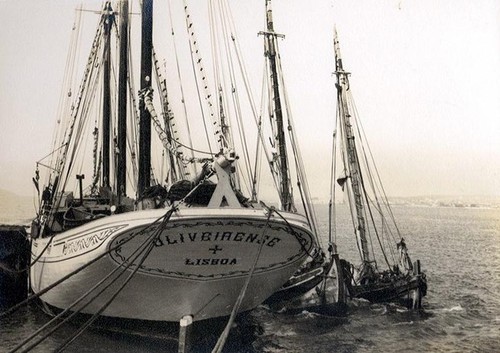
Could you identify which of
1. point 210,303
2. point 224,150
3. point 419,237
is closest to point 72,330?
point 210,303

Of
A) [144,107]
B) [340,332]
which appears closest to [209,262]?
[144,107]

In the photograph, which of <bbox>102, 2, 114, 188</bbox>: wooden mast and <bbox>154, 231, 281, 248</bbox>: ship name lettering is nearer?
<bbox>154, 231, 281, 248</bbox>: ship name lettering

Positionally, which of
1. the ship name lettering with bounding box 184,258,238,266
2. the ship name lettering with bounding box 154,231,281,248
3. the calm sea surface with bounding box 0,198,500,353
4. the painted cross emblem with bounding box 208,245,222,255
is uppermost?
the ship name lettering with bounding box 154,231,281,248

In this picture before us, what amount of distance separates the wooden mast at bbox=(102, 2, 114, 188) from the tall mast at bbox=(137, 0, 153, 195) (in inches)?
383

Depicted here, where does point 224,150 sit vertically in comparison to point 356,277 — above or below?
above

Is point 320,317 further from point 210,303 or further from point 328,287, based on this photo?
point 210,303

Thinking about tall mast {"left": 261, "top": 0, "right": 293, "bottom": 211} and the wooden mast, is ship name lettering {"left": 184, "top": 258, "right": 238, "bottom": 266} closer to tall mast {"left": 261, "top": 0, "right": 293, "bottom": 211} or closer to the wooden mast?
tall mast {"left": 261, "top": 0, "right": 293, "bottom": 211}

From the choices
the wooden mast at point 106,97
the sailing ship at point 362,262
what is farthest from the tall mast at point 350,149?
the wooden mast at point 106,97

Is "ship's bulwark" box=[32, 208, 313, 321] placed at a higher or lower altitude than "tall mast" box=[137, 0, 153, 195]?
lower

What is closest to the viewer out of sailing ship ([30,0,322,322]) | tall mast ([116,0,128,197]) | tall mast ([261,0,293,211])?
sailing ship ([30,0,322,322])

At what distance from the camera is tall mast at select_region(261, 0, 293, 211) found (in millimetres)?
23391

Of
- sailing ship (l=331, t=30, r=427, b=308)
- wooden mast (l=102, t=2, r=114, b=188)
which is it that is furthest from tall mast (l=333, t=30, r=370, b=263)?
wooden mast (l=102, t=2, r=114, b=188)

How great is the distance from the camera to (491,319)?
23.9 m

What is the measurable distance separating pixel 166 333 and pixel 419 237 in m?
74.4
